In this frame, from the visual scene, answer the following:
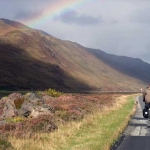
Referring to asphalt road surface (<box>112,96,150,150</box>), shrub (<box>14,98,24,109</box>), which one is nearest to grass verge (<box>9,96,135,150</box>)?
asphalt road surface (<box>112,96,150,150</box>)

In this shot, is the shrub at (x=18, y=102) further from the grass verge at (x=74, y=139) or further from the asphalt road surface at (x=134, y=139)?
the asphalt road surface at (x=134, y=139)

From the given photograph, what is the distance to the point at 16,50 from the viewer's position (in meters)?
170

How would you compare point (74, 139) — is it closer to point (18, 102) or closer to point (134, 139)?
point (134, 139)

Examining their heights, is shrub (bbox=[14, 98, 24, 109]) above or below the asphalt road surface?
above

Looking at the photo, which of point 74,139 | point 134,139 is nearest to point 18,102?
point 74,139

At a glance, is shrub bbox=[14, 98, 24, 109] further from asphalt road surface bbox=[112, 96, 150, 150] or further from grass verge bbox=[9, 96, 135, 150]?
asphalt road surface bbox=[112, 96, 150, 150]

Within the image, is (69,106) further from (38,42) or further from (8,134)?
(38,42)

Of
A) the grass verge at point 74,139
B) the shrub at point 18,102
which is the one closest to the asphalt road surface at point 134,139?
the grass verge at point 74,139

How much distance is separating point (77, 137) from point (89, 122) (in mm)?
4885

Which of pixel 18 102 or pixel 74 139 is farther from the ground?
pixel 18 102

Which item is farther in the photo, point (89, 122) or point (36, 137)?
point (89, 122)

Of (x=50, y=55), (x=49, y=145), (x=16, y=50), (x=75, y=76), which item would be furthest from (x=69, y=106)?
(x=50, y=55)

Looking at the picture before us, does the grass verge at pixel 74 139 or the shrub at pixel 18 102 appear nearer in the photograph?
the grass verge at pixel 74 139

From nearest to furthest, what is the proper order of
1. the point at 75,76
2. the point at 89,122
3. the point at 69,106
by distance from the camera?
the point at 89,122 → the point at 69,106 → the point at 75,76
